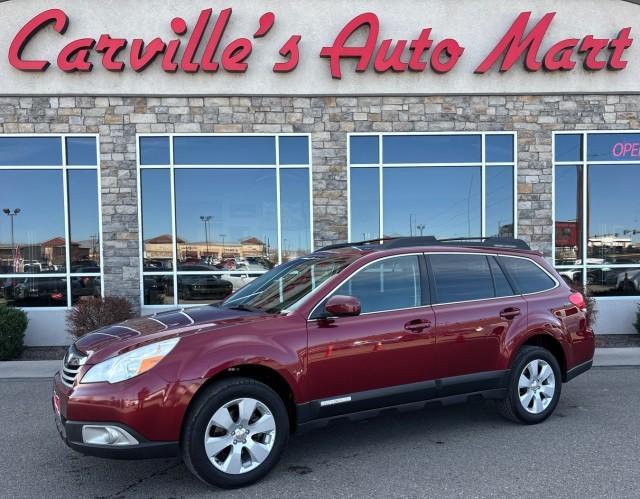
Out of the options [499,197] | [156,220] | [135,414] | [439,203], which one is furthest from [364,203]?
[135,414]

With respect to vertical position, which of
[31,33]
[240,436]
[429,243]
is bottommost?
[240,436]

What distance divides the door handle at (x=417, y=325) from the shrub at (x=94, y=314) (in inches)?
230

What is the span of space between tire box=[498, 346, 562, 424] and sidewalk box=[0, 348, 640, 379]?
3129 mm

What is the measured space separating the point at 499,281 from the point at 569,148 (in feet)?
21.1

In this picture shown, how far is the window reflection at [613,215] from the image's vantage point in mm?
10266

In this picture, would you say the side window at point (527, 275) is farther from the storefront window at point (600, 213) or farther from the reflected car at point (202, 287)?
the reflected car at point (202, 287)

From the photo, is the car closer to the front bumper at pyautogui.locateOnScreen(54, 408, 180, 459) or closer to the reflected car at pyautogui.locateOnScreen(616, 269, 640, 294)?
the front bumper at pyautogui.locateOnScreen(54, 408, 180, 459)

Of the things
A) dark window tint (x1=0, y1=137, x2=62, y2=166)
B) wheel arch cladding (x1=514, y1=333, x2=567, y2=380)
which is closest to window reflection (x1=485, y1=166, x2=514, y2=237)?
wheel arch cladding (x1=514, y1=333, x2=567, y2=380)

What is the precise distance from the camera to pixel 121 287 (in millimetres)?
9766

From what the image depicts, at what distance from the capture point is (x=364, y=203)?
10086mm

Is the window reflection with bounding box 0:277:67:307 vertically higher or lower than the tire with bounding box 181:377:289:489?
higher

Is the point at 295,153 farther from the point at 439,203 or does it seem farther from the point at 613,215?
the point at 613,215

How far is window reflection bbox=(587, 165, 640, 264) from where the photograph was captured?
1027 centimetres

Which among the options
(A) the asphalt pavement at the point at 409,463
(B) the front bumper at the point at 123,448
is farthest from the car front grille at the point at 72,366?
(A) the asphalt pavement at the point at 409,463
